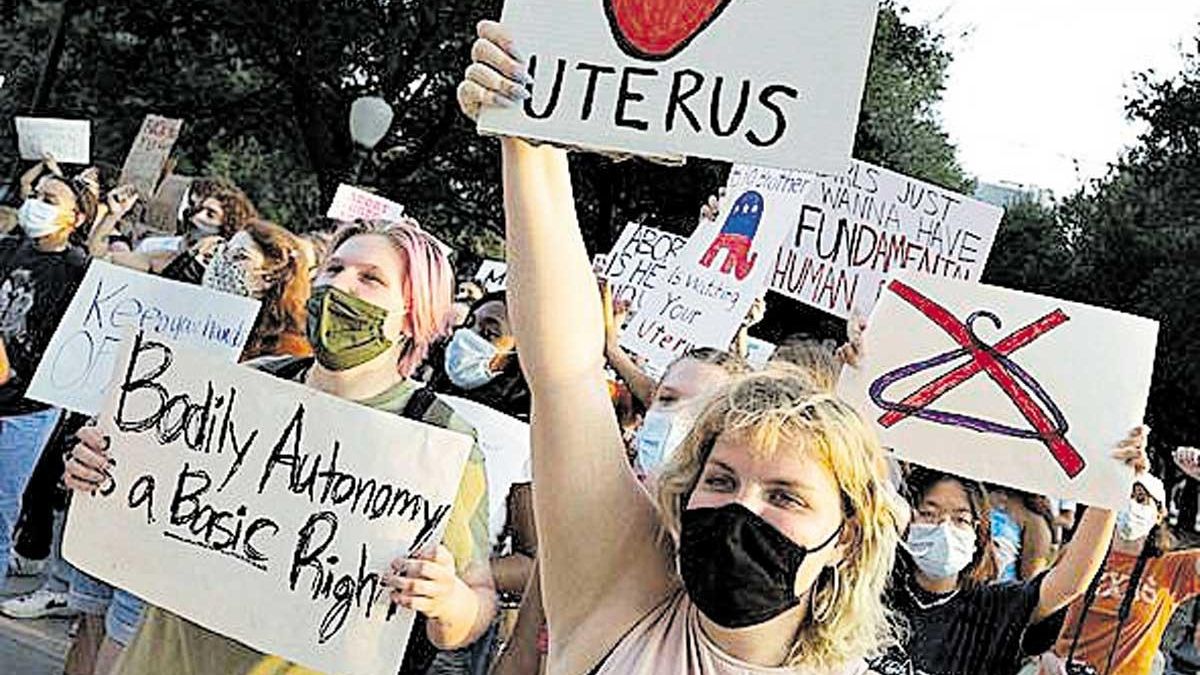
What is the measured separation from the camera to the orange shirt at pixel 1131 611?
5.72 metres

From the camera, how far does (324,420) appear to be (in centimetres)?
287

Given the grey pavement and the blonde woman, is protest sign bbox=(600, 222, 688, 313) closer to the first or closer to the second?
the grey pavement

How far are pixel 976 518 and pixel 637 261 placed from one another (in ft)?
10.1

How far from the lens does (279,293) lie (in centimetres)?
487

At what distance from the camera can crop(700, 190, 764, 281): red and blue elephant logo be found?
6180 mm

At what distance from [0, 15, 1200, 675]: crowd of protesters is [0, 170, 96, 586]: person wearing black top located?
0.12 metres

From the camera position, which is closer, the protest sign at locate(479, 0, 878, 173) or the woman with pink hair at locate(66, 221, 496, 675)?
the protest sign at locate(479, 0, 878, 173)

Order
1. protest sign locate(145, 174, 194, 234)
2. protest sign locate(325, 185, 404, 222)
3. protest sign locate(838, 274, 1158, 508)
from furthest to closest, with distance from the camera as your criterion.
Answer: protest sign locate(145, 174, 194, 234), protest sign locate(325, 185, 404, 222), protest sign locate(838, 274, 1158, 508)

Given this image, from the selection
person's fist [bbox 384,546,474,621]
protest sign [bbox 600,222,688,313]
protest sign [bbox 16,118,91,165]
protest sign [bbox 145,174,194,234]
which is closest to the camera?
person's fist [bbox 384,546,474,621]

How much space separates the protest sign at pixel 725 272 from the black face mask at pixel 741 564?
3838 mm

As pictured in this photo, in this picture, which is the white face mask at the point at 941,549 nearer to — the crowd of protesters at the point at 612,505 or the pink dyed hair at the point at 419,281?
the crowd of protesters at the point at 612,505

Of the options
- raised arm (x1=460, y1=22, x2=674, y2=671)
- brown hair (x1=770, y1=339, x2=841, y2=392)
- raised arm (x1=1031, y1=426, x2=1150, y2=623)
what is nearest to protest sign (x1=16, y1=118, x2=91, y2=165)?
brown hair (x1=770, y1=339, x2=841, y2=392)

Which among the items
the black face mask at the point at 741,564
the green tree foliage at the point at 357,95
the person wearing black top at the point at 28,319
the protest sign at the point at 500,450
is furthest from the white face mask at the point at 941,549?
the green tree foliage at the point at 357,95

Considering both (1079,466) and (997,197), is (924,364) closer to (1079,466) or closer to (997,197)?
(1079,466)
